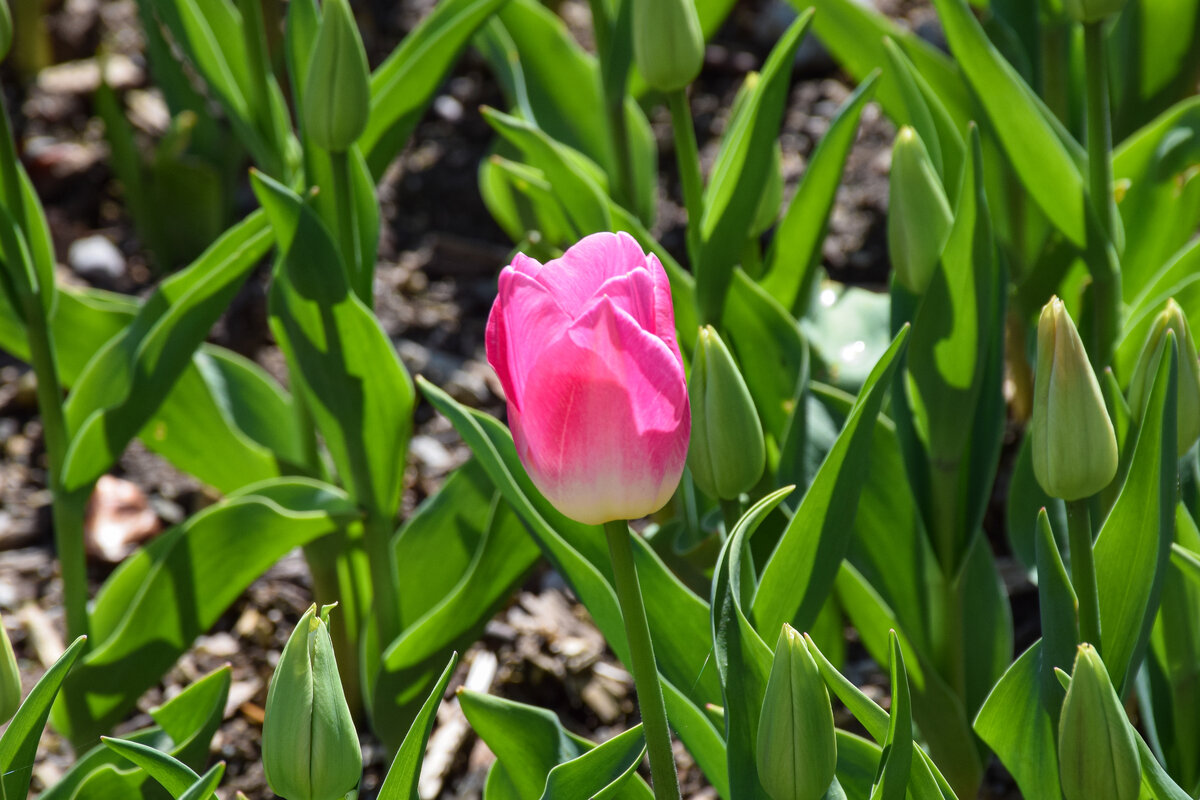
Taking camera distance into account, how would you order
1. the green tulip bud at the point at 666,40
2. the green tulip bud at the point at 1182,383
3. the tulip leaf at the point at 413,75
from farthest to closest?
the tulip leaf at the point at 413,75
the green tulip bud at the point at 666,40
the green tulip bud at the point at 1182,383

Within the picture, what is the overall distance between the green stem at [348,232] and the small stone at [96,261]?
103cm

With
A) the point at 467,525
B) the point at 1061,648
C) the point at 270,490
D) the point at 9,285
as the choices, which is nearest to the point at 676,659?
the point at 1061,648

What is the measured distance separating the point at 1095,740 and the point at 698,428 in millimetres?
305

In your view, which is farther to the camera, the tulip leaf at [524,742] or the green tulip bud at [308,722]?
the tulip leaf at [524,742]

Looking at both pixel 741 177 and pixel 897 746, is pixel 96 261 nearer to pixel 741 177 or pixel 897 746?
pixel 741 177

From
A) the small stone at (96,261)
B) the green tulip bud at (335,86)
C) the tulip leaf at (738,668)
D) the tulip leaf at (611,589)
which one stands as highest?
the green tulip bud at (335,86)

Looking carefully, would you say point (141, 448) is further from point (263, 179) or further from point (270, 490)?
point (263, 179)

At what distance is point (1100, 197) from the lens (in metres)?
1.13

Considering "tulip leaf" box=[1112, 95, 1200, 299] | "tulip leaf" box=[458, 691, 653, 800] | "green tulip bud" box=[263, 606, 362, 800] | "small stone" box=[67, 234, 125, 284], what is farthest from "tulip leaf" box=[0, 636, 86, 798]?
"small stone" box=[67, 234, 125, 284]

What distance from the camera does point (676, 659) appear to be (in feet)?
3.12

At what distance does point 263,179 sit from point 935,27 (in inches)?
65.5

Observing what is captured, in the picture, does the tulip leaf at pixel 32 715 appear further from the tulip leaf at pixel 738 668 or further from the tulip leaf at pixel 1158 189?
the tulip leaf at pixel 1158 189

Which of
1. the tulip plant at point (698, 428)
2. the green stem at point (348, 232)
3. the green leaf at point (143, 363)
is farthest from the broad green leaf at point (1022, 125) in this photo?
the green leaf at point (143, 363)

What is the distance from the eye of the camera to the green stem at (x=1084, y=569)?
0.76m
